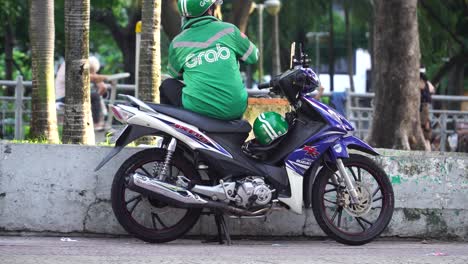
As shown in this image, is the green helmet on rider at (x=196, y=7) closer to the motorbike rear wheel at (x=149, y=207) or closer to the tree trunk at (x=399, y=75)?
the motorbike rear wheel at (x=149, y=207)

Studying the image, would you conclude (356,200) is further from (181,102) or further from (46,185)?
(46,185)

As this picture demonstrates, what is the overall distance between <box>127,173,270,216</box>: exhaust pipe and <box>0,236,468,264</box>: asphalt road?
289 millimetres

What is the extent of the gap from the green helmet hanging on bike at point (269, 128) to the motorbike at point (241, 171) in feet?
0.21

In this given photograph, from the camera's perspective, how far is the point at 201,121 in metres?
7.51

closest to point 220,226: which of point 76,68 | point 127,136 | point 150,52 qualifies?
point 127,136

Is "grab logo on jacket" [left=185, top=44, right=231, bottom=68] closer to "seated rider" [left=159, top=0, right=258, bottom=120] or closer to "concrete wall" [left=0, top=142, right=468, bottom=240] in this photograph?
"seated rider" [left=159, top=0, right=258, bottom=120]

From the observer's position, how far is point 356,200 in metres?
7.75

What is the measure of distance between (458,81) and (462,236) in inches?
1052

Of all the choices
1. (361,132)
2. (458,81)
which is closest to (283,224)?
(361,132)

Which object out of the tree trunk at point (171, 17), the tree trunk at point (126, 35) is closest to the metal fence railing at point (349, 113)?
the tree trunk at point (171, 17)

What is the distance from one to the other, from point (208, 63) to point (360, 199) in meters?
1.45

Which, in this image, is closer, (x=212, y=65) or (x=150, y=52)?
(x=212, y=65)

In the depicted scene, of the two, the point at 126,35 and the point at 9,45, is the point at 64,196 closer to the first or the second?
the point at 9,45

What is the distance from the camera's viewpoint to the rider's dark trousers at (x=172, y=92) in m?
7.79
